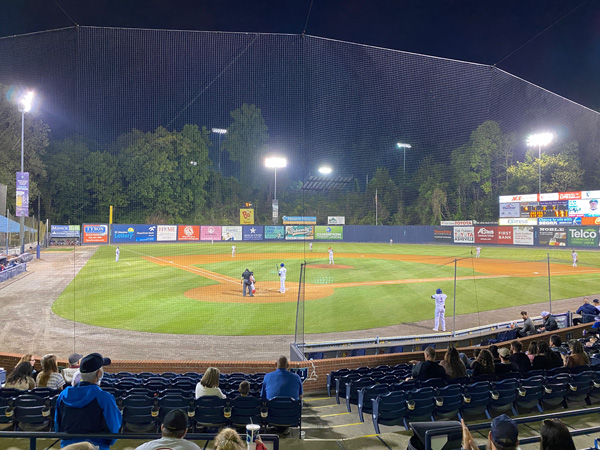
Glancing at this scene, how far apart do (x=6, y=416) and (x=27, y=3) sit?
1118 cm

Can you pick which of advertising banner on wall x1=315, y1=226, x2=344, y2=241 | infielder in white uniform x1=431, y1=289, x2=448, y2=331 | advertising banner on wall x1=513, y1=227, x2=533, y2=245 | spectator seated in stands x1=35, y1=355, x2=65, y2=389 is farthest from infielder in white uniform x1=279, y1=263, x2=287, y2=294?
advertising banner on wall x1=315, y1=226, x2=344, y2=241

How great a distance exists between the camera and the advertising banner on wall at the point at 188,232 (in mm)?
48719

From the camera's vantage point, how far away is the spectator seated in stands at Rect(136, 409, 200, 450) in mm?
2471

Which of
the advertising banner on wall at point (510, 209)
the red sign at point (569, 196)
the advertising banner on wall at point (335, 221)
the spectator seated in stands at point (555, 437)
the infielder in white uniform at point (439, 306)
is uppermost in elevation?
the red sign at point (569, 196)

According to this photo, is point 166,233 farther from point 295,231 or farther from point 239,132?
point 239,132

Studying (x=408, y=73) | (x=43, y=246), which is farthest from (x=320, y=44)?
(x=43, y=246)

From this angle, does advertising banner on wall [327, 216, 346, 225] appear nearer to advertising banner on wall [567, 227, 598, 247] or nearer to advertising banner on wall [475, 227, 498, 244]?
advertising banner on wall [475, 227, 498, 244]

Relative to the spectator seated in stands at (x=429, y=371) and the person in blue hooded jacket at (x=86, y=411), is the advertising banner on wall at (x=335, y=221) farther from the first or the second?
the person in blue hooded jacket at (x=86, y=411)

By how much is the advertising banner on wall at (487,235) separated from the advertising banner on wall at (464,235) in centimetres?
55

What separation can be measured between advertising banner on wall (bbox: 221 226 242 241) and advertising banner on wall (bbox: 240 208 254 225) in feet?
16.5

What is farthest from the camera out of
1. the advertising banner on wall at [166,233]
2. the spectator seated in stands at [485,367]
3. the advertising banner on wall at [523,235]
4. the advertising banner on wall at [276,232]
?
the advertising banner on wall at [276,232]

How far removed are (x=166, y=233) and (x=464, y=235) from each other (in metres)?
35.2

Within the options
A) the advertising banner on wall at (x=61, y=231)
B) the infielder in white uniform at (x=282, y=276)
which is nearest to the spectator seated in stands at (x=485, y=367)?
the infielder in white uniform at (x=282, y=276)

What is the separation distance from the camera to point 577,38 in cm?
1082
